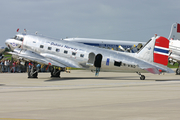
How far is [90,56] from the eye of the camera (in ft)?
96.7

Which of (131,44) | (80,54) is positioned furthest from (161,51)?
(131,44)

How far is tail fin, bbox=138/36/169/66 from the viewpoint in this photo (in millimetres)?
28406

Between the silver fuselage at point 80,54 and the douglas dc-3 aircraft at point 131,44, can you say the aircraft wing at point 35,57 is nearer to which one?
the silver fuselage at point 80,54

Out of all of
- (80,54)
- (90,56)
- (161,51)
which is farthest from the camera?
(80,54)

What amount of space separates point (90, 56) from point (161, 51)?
23.8 ft

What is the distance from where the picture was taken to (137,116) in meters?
9.61

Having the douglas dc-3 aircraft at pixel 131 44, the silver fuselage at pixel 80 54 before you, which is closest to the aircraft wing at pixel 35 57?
the silver fuselage at pixel 80 54

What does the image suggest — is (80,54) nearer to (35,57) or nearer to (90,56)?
(90,56)

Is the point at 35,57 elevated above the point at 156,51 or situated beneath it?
situated beneath

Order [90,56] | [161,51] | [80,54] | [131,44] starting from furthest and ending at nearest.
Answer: [131,44] → [80,54] → [90,56] → [161,51]

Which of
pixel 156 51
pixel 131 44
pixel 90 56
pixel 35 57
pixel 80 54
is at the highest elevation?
pixel 131 44

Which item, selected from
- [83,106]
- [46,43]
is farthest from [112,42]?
[83,106]

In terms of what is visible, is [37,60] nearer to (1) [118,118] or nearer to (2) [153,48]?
(2) [153,48]

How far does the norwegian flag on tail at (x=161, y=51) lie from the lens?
28297 millimetres
